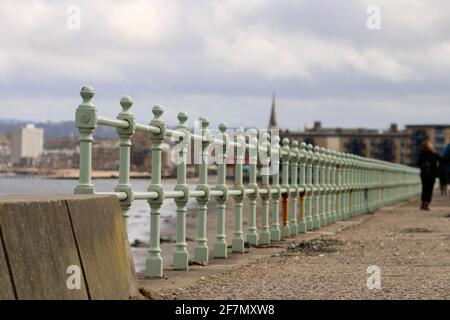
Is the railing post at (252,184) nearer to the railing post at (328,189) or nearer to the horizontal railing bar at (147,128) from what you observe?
the horizontal railing bar at (147,128)

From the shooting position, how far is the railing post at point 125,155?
8531 millimetres

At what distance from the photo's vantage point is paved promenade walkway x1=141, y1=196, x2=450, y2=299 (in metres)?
8.20

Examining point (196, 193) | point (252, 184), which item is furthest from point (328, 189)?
point (196, 193)

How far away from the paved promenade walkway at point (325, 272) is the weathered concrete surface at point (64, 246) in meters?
1.01

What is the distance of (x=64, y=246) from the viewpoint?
5.87 m

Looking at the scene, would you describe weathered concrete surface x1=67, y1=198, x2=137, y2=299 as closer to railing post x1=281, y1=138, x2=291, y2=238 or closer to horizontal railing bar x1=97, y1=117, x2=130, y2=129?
horizontal railing bar x1=97, y1=117, x2=130, y2=129

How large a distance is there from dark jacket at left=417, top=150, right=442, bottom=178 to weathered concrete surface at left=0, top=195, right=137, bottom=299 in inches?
878

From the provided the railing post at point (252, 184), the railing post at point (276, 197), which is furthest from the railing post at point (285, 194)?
→ the railing post at point (252, 184)

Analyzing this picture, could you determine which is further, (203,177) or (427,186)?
(427,186)

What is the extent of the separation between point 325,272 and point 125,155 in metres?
2.62

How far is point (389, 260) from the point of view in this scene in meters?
11.9

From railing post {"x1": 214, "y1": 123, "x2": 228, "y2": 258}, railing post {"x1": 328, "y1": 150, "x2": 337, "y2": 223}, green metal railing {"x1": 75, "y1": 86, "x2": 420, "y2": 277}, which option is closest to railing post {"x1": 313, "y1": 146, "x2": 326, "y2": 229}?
green metal railing {"x1": 75, "y1": 86, "x2": 420, "y2": 277}

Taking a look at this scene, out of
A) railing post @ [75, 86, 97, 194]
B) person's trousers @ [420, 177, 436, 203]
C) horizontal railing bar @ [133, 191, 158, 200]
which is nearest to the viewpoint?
railing post @ [75, 86, 97, 194]

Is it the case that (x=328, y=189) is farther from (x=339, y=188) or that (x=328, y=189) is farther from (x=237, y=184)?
(x=237, y=184)
